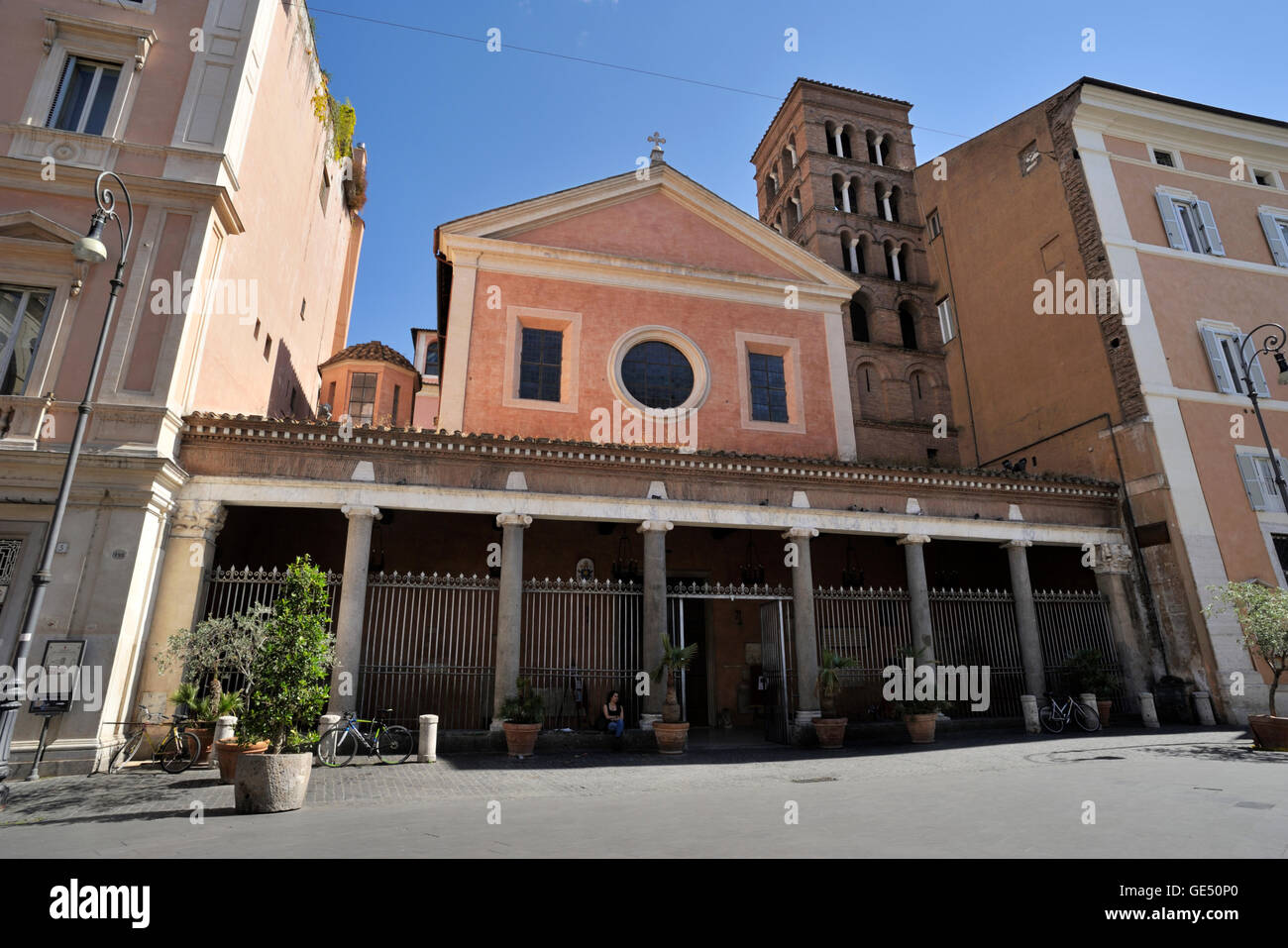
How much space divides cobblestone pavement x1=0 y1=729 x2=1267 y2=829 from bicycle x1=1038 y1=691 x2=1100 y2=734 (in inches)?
30.5

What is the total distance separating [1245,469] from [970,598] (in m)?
8.14

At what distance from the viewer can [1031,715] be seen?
1378cm

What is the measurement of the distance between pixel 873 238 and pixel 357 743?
2374 centimetres

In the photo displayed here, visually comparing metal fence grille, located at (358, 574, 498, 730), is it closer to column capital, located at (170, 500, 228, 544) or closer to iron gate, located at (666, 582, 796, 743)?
column capital, located at (170, 500, 228, 544)

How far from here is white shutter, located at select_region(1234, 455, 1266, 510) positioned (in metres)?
16.4

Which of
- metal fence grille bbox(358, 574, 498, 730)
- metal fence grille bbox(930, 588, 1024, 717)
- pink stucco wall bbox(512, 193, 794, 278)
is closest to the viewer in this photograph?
metal fence grille bbox(358, 574, 498, 730)

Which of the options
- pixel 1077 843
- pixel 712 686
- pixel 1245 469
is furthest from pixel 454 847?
pixel 1245 469

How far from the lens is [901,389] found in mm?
23312

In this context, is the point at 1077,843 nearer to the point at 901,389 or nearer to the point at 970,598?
the point at 970,598

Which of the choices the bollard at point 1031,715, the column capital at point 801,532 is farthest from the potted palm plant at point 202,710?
the bollard at point 1031,715

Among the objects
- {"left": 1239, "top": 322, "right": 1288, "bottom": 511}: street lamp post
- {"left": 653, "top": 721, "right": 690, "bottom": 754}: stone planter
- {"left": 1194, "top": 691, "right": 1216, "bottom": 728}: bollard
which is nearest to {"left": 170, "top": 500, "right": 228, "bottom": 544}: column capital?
{"left": 653, "top": 721, "right": 690, "bottom": 754}: stone planter

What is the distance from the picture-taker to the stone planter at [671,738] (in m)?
11.8

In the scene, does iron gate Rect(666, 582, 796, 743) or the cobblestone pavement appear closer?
the cobblestone pavement

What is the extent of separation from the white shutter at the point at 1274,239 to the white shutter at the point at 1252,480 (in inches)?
277
